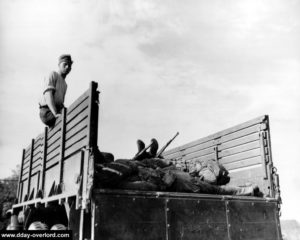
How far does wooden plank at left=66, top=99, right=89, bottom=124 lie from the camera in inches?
148

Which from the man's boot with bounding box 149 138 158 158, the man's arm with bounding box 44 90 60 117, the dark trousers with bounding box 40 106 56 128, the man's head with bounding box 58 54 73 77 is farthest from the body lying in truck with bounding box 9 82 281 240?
the man's head with bounding box 58 54 73 77

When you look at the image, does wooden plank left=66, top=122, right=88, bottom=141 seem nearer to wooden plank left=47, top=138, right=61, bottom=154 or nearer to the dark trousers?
wooden plank left=47, top=138, right=61, bottom=154

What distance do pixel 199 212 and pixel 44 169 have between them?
2577mm

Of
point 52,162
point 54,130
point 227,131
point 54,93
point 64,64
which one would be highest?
point 64,64

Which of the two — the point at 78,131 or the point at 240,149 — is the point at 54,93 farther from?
the point at 240,149

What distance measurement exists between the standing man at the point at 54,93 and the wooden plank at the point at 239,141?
9.59 feet

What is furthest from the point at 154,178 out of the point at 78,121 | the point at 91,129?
the point at 78,121

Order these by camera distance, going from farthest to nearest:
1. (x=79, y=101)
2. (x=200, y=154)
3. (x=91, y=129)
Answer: (x=200, y=154) < (x=79, y=101) < (x=91, y=129)

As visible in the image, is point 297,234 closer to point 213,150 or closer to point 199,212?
point 213,150

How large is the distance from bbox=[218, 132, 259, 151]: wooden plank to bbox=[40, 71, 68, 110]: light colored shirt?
298 centimetres

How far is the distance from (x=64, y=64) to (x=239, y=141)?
3.37 meters

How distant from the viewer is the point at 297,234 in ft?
Answer: 63.3

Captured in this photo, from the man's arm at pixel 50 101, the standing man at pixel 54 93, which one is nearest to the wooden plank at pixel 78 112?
the standing man at pixel 54 93

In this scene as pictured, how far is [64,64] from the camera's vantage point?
19.0ft
